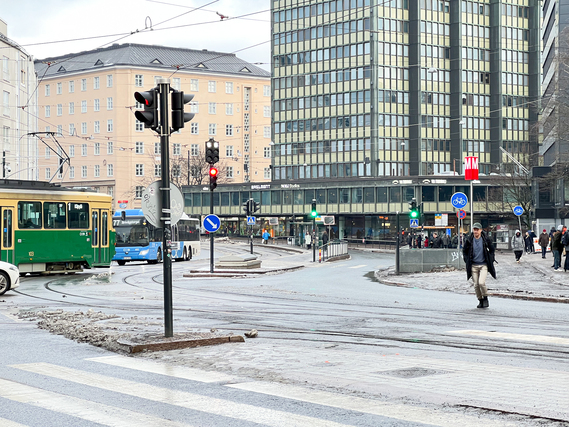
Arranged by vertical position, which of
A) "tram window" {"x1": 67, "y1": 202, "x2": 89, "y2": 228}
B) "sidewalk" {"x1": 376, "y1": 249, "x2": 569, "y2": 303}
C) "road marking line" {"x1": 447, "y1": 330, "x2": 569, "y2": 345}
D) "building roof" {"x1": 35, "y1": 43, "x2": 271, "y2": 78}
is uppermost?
"building roof" {"x1": 35, "y1": 43, "x2": 271, "y2": 78}

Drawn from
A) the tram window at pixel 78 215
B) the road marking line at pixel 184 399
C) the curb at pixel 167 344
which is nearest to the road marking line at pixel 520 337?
the curb at pixel 167 344

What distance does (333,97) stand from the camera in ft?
342

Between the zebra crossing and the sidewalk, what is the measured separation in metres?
13.1

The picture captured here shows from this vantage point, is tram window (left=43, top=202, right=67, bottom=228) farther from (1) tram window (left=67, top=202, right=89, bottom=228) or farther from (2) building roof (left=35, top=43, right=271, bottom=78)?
(2) building roof (left=35, top=43, right=271, bottom=78)

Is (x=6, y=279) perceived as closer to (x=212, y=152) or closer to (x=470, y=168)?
(x=212, y=152)

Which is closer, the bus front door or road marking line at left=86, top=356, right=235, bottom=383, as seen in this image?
road marking line at left=86, top=356, right=235, bottom=383

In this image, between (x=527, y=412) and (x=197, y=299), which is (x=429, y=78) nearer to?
(x=197, y=299)

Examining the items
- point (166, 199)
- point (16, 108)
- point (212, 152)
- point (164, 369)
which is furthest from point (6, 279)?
point (16, 108)

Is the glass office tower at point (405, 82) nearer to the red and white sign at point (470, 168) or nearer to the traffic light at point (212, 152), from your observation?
the red and white sign at point (470, 168)

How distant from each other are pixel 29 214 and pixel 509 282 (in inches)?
623

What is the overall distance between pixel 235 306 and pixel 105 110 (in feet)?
325

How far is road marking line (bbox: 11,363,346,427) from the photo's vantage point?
21.8 feet

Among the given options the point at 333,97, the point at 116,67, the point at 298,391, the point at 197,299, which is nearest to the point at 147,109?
the point at 298,391

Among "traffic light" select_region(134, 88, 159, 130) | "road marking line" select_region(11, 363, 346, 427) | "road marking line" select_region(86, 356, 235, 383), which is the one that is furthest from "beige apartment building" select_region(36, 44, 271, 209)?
"road marking line" select_region(11, 363, 346, 427)
